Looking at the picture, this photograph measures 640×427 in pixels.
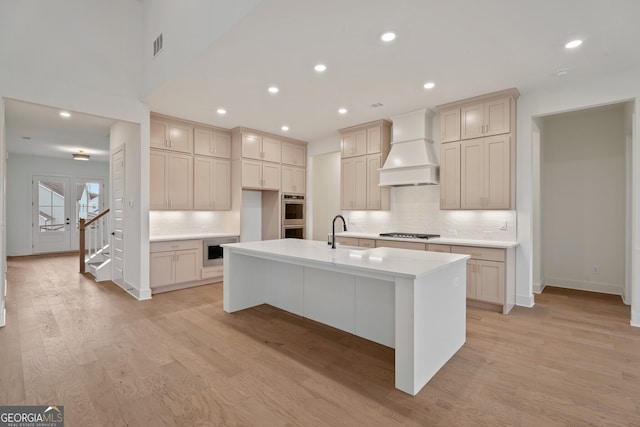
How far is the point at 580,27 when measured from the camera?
2594 millimetres

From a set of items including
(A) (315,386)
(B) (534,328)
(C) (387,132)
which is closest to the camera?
(A) (315,386)

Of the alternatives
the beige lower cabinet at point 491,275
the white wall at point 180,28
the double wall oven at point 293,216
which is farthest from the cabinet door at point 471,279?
the white wall at point 180,28

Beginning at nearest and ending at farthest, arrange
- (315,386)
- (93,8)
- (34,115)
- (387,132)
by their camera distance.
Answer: (315,386), (93,8), (34,115), (387,132)

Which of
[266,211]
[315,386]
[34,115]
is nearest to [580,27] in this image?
[315,386]

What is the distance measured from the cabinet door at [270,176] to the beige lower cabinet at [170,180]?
4.35 feet

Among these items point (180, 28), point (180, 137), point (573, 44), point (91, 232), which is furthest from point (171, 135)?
point (573, 44)

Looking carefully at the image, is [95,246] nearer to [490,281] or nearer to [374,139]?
[374,139]

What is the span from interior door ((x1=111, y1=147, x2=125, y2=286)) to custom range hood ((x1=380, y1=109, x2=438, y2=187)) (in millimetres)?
4323

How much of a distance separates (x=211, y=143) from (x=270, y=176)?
1227 millimetres

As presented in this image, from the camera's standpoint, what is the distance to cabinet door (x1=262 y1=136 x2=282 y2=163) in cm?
603

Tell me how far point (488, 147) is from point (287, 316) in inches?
133

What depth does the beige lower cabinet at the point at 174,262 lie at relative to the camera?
15.4 feet

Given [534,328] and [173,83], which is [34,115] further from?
[534,328]

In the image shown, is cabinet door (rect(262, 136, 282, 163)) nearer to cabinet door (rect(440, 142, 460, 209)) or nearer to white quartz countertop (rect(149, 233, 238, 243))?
white quartz countertop (rect(149, 233, 238, 243))
